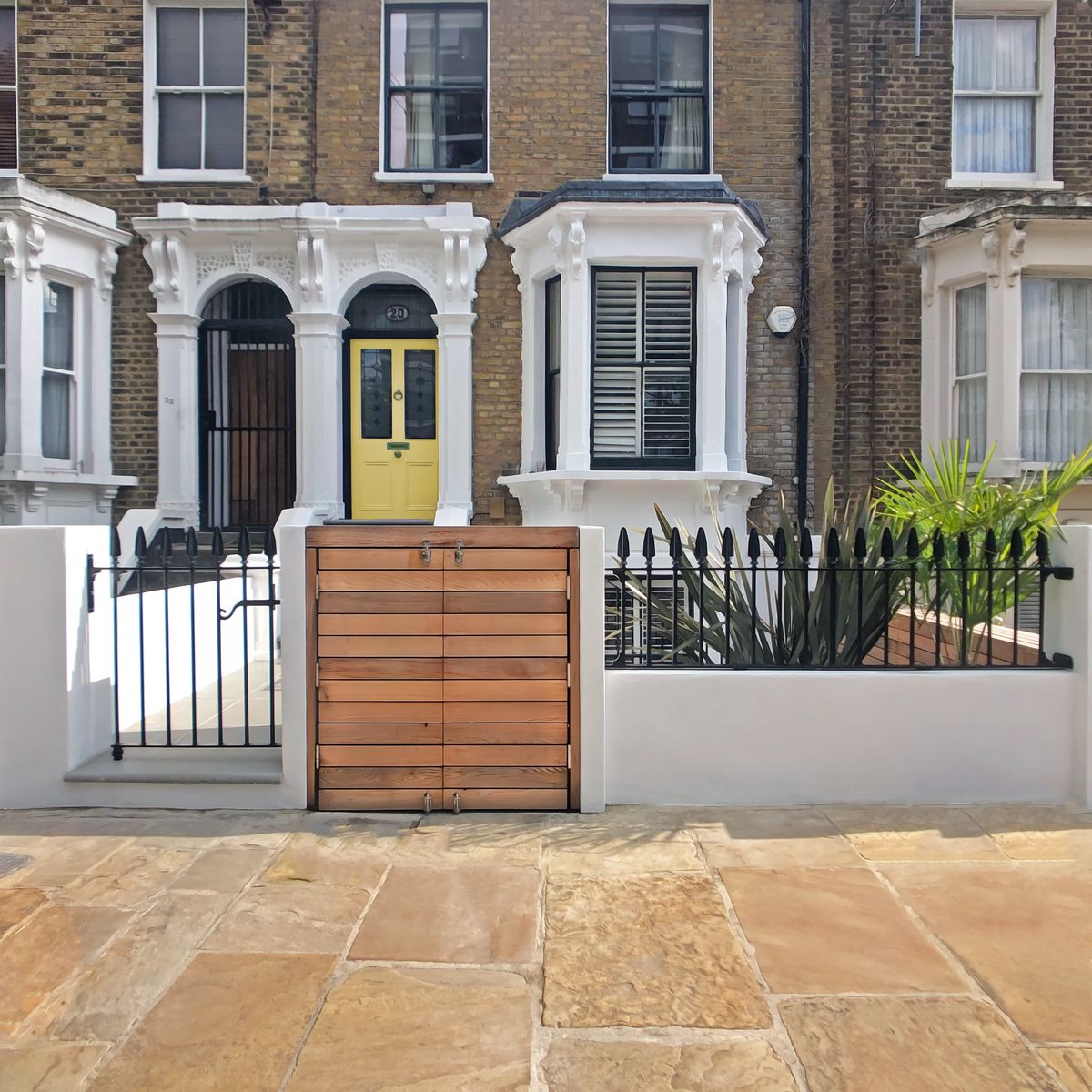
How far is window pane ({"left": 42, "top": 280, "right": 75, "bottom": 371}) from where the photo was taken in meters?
9.27

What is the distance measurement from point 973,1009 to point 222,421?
9432 mm

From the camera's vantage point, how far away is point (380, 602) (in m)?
4.57

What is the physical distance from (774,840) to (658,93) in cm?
870

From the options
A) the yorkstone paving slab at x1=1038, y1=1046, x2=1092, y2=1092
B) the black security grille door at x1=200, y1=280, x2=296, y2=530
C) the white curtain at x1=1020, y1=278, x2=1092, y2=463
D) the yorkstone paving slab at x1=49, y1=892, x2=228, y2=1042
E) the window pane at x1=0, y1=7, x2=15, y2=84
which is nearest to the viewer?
the yorkstone paving slab at x1=1038, y1=1046, x2=1092, y2=1092

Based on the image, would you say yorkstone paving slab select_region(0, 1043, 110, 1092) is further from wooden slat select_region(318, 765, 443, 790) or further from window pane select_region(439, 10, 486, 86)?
window pane select_region(439, 10, 486, 86)

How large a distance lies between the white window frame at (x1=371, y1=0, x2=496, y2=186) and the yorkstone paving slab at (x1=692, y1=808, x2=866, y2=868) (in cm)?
769

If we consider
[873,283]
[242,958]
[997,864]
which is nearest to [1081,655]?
[997,864]

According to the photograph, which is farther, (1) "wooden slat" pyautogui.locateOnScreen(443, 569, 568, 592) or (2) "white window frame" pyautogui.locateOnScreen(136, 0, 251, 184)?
(2) "white window frame" pyautogui.locateOnScreen(136, 0, 251, 184)

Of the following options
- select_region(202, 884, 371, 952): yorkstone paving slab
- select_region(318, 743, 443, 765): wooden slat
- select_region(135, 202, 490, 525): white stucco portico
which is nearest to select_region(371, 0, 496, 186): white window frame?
select_region(135, 202, 490, 525): white stucco portico

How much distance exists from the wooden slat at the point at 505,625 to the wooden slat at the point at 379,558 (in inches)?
12.3

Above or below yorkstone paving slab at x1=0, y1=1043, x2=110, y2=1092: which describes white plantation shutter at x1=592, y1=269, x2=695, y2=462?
above

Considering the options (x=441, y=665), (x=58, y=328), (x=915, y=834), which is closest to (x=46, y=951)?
(x=441, y=665)

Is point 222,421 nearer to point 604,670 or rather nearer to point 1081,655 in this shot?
point 604,670

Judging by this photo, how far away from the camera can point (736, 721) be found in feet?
15.1
